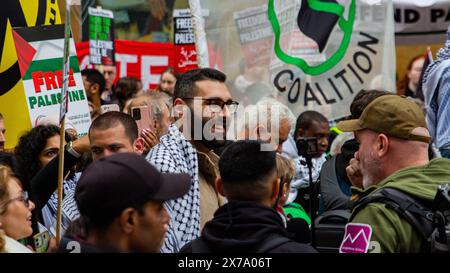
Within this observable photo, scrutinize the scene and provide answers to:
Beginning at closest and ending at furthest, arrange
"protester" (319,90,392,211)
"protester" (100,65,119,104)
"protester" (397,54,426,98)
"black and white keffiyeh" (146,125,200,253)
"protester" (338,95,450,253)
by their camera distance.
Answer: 1. "protester" (338,95,450,253)
2. "black and white keffiyeh" (146,125,200,253)
3. "protester" (319,90,392,211)
4. "protester" (100,65,119,104)
5. "protester" (397,54,426,98)

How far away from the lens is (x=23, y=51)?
260 inches

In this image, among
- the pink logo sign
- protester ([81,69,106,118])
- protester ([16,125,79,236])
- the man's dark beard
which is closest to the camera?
the pink logo sign

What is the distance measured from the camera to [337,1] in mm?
9258

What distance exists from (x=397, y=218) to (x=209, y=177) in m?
1.65

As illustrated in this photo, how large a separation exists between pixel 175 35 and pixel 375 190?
6755 millimetres

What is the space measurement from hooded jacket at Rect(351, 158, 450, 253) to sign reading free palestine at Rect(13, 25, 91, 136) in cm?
289

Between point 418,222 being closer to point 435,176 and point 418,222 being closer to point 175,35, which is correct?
point 435,176

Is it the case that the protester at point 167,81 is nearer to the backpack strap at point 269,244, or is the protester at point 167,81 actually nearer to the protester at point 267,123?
the protester at point 267,123

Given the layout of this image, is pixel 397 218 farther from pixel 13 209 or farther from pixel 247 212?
pixel 13 209

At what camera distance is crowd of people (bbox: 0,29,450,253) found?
351 centimetres

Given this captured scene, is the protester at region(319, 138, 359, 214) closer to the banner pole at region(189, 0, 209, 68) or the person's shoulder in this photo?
the person's shoulder

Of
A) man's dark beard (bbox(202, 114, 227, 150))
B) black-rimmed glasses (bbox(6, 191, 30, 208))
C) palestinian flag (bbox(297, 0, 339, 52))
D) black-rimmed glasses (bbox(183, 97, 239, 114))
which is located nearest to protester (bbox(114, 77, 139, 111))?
palestinian flag (bbox(297, 0, 339, 52))
